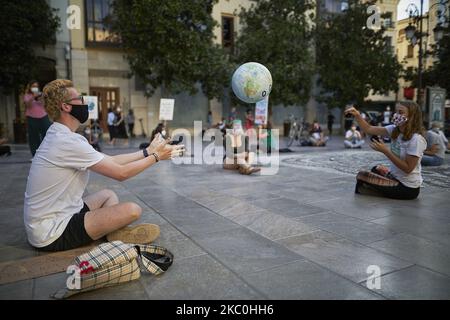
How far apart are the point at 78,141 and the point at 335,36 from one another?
23076 mm

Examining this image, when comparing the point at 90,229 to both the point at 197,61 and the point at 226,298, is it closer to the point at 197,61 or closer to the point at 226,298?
the point at 226,298

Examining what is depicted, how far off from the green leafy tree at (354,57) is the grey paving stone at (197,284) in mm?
21533

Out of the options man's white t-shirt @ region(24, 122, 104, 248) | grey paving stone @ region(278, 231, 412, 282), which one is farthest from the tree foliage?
grey paving stone @ region(278, 231, 412, 282)

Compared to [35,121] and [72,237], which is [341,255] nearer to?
[72,237]

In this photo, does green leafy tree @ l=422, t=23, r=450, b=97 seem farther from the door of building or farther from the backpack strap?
the backpack strap

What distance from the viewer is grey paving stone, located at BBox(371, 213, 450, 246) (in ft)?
13.0

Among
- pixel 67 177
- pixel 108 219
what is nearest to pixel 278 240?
pixel 108 219

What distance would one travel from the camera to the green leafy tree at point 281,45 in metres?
21.4

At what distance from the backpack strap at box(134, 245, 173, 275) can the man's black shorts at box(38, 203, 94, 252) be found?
0.63 meters

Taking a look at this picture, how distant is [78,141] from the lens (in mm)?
3246

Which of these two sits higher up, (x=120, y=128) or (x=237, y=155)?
(x=120, y=128)

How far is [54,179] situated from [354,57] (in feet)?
73.8

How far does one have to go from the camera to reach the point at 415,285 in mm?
2822

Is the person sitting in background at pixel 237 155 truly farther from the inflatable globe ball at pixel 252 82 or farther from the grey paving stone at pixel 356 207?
the grey paving stone at pixel 356 207
